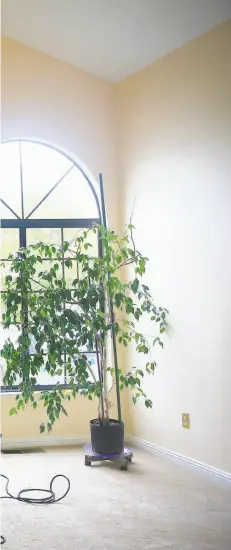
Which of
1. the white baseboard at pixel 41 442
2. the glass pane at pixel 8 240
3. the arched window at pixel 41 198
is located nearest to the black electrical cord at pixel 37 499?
the white baseboard at pixel 41 442

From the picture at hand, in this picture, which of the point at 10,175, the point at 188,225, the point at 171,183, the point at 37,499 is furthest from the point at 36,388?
the point at 171,183

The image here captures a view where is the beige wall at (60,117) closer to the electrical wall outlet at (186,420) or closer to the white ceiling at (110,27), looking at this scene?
the white ceiling at (110,27)

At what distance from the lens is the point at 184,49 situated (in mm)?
4234

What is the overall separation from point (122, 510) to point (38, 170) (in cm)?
266

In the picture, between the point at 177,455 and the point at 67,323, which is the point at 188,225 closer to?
the point at 67,323

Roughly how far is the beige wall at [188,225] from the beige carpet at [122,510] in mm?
296

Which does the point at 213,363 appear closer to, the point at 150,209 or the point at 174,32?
the point at 150,209

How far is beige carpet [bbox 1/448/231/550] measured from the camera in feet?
9.83

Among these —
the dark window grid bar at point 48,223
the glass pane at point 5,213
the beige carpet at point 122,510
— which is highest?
the glass pane at point 5,213

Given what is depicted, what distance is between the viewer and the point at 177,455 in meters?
4.29

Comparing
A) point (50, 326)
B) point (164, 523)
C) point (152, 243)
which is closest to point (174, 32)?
point (152, 243)

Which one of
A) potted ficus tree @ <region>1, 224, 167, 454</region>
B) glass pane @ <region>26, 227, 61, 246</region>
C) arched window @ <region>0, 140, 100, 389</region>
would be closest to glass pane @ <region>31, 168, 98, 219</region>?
arched window @ <region>0, 140, 100, 389</region>

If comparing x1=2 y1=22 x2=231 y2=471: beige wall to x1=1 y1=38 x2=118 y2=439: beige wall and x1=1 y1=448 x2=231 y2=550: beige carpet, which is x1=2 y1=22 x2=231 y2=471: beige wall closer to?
x1=1 y1=38 x2=118 y2=439: beige wall

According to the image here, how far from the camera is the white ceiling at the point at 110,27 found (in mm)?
3883
